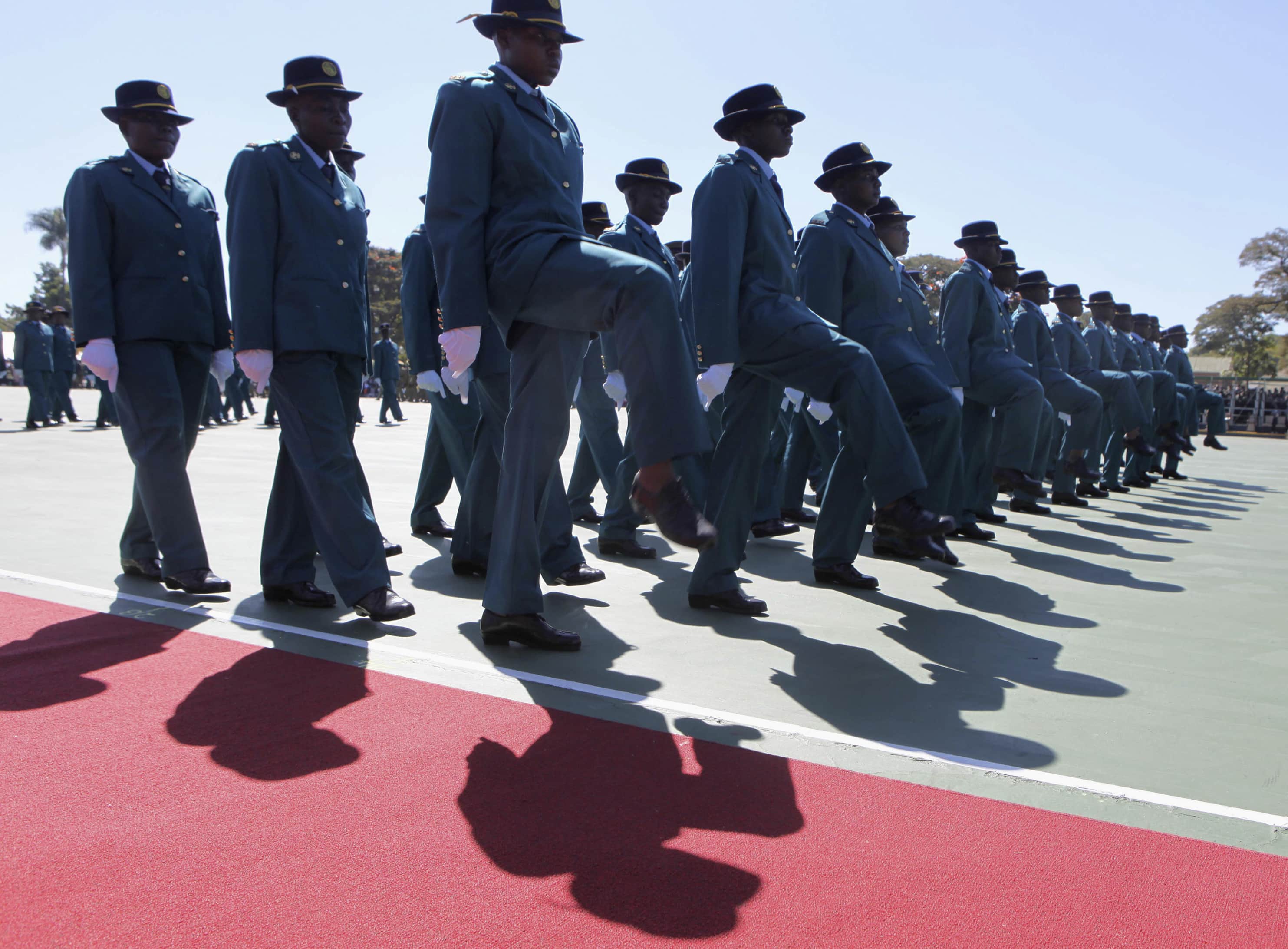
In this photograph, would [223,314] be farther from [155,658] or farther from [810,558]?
[810,558]

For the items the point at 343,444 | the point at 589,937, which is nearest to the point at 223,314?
the point at 343,444

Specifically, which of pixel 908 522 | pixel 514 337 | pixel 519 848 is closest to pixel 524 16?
pixel 514 337

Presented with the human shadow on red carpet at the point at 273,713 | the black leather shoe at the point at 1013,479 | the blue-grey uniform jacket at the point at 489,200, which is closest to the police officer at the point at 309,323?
the human shadow on red carpet at the point at 273,713

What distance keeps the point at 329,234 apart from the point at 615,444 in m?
3.03

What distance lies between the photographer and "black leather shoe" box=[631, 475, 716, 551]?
3203 millimetres

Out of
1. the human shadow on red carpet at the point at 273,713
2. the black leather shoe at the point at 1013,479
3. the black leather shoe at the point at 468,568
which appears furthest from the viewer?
the black leather shoe at the point at 1013,479

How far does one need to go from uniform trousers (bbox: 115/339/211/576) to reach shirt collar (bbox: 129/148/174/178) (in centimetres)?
81

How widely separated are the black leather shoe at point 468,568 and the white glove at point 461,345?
196 centimetres

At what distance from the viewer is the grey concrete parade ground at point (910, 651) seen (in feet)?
9.59

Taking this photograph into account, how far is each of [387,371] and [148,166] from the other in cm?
2006

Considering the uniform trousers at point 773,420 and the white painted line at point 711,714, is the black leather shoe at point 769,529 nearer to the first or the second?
the uniform trousers at point 773,420

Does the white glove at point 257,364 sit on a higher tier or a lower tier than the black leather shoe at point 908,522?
higher

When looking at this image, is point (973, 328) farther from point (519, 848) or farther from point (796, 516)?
point (519, 848)

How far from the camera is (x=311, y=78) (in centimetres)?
463
